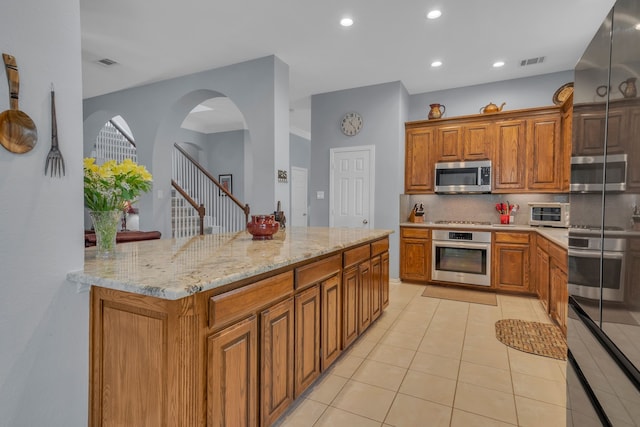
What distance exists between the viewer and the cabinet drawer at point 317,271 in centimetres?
191

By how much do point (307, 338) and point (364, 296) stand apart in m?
1.02

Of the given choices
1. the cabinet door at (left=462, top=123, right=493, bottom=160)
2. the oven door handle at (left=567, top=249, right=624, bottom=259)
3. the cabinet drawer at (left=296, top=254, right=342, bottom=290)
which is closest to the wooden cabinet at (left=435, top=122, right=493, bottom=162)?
the cabinet door at (left=462, top=123, right=493, bottom=160)

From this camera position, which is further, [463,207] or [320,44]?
[463,207]

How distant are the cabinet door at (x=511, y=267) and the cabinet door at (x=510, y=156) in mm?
878

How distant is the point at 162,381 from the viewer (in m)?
1.25

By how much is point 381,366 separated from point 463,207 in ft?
11.4

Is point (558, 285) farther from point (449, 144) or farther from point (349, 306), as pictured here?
point (449, 144)

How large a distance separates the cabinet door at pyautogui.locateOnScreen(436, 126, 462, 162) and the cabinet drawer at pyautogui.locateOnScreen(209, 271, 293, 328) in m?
3.93

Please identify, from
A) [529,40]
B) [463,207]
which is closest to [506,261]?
[463,207]

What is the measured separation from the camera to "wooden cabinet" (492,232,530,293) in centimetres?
429

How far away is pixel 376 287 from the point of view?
3.23m

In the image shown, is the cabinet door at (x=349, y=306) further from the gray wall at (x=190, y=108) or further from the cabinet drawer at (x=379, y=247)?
the gray wall at (x=190, y=108)

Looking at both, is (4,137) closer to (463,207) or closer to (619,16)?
(619,16)

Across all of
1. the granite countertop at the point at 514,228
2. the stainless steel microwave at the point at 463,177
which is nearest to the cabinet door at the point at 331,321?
the granite countertop at the point at 514,228
